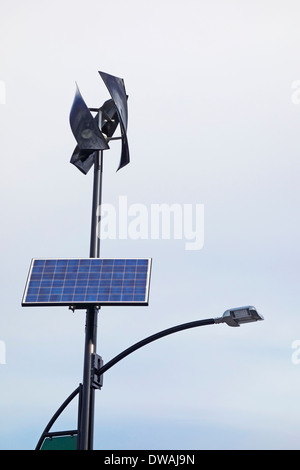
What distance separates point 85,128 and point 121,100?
1.21 meters

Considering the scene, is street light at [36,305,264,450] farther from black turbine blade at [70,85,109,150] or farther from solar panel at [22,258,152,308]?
black turbine blade at [70,85,109,150]

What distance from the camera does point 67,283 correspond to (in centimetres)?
2081

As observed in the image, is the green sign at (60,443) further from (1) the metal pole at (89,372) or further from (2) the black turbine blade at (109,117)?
(2) the black turbine blade at (109,117)

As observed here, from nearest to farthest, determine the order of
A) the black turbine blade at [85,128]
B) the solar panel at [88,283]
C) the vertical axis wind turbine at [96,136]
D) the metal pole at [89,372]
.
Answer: the metal pole at [89,372], the solar panel at [88,283], the vertical axis wind turbine at [96,136], the black turbine blade at [85,128]

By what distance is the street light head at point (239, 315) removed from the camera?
20.0m

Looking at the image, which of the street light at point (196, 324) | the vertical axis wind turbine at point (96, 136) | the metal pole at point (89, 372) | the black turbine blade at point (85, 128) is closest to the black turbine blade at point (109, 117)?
the vertical axis wind turbine at point (96, 136)

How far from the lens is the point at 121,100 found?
22.8m

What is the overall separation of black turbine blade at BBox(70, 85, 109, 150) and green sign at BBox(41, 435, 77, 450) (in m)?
6.51

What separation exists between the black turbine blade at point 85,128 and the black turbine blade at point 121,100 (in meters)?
0.60

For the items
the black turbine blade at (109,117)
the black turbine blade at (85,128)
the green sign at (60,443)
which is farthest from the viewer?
the black turbine blade at (109,117)

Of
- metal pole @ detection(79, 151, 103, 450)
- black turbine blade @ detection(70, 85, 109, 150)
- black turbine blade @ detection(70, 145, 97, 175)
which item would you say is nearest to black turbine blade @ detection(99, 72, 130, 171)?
black turbine blade @ detection(70, 85, 109, 150)

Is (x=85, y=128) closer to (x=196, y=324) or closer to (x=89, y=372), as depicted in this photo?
(x=196, y=324)
